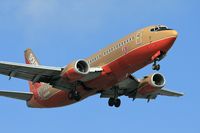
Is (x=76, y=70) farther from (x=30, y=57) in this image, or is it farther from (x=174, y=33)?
(x=30, y=57)

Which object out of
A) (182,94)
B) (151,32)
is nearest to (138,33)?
(151,32)

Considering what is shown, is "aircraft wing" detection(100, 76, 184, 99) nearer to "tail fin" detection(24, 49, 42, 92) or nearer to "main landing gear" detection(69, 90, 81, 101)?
"main landing gear" detection(69, 90, 81, 101)

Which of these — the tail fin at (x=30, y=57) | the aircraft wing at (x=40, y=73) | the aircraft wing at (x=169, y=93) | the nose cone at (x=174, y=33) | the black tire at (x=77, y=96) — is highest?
the tail fin at (x=30, y=57)

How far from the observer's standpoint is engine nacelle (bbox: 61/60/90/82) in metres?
50.4

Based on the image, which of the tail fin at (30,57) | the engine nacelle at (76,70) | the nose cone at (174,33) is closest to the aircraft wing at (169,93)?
the nose cone at (174,33)

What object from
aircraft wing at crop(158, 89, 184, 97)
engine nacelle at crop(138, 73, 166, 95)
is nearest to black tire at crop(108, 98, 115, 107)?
engine nacelle at crop(138, 73, 166, 95)

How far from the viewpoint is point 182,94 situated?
204 ft

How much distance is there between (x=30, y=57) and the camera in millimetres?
67688

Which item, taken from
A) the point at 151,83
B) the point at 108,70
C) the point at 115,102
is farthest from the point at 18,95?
the point at 151,83

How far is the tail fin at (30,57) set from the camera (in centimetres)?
6664

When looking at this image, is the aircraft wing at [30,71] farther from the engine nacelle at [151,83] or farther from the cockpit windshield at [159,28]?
the engine nacelle at [151,83]

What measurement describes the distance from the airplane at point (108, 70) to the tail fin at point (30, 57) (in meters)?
9.76

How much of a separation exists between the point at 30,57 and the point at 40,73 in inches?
611

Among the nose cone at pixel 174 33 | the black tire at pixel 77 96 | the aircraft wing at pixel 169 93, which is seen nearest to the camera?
the nose cone at pixel 174 33
